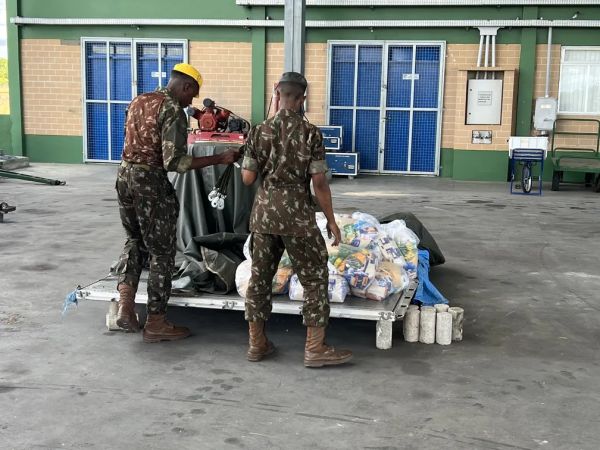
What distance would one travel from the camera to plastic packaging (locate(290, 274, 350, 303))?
4832 millimetres

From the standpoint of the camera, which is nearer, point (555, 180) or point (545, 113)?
point (555, 180)

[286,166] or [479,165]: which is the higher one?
[286,166]

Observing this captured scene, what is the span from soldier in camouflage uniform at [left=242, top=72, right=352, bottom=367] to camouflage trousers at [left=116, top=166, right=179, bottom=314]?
0.68 m

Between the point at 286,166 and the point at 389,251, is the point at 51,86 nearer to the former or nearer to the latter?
the point at 389,251

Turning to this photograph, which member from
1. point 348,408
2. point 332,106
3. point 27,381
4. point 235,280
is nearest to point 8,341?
point 27,381

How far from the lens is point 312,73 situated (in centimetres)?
1620

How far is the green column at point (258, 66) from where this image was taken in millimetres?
16156

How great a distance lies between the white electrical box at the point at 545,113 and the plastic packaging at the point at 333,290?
11.3 m

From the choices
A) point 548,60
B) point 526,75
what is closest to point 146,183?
point 526,75

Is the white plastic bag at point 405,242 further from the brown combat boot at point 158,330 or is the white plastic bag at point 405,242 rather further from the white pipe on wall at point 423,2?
the white pipe on wall at point 423,2

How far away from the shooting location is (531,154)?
13477 mm

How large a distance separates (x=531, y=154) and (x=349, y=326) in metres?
9.28

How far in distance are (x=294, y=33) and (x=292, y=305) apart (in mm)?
10429

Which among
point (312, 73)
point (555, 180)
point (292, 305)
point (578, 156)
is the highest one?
point (312, 73)
